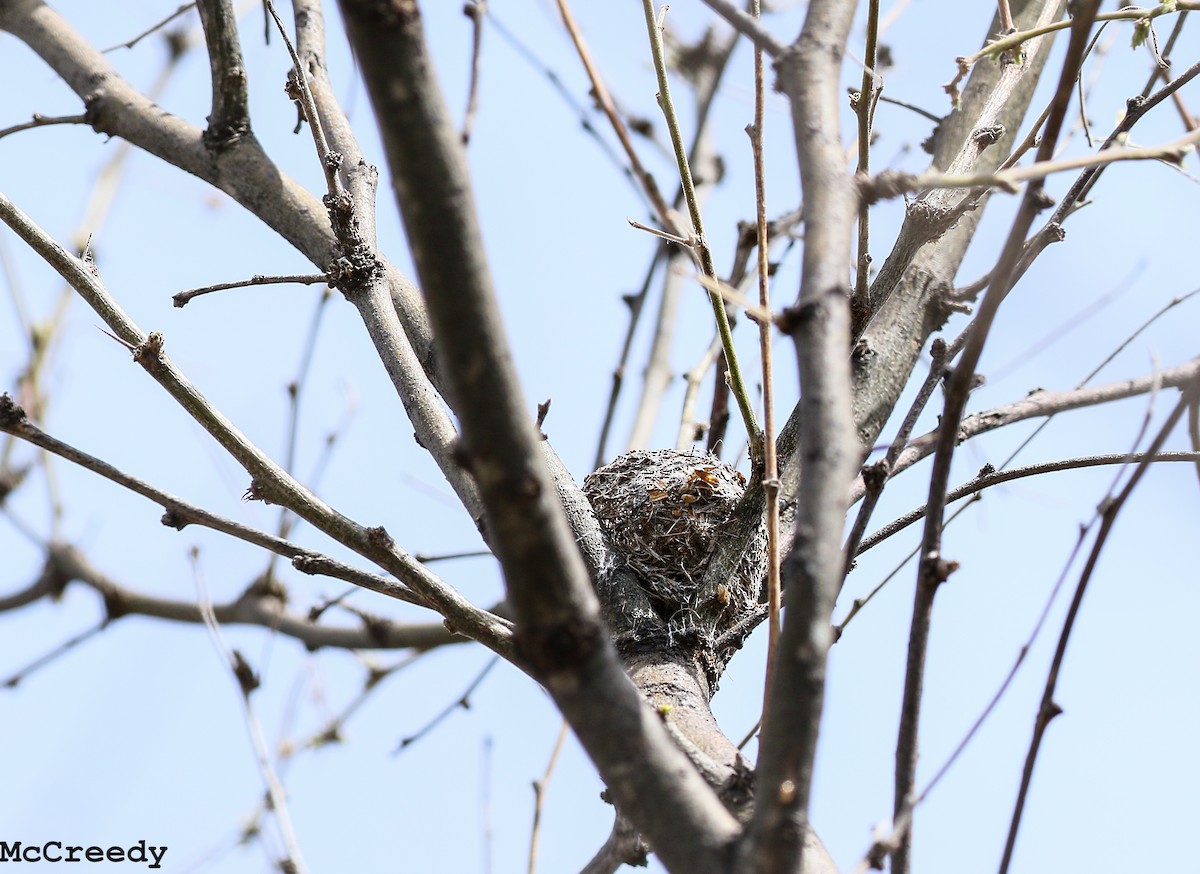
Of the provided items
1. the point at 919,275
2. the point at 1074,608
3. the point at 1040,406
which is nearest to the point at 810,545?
the point at 1074,608

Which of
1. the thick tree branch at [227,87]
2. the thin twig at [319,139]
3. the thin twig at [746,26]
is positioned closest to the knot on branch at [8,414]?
the thin twig at [319,139]

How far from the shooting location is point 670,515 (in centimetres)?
276

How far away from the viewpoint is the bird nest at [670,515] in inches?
90.6

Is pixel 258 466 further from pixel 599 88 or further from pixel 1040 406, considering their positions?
pixel 1040 406

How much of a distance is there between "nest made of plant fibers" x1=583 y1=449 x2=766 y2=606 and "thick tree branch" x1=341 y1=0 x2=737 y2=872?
4.31ft

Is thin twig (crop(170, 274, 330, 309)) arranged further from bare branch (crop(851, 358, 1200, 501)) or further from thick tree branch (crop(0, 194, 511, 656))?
bare branch (crop(851, 358, 1200, 501))

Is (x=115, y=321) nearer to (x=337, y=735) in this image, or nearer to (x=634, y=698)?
(x=634, y=698)

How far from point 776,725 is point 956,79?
4.49ft

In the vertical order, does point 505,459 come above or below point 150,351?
below

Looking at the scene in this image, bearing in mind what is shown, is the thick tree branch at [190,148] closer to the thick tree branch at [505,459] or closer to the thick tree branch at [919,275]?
the thick tree branch at [919,275]

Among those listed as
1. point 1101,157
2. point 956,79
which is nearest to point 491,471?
point 1101,157

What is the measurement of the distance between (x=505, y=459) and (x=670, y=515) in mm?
1965

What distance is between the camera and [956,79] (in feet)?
6.07

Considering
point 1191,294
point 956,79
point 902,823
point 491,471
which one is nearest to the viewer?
point 491,471
